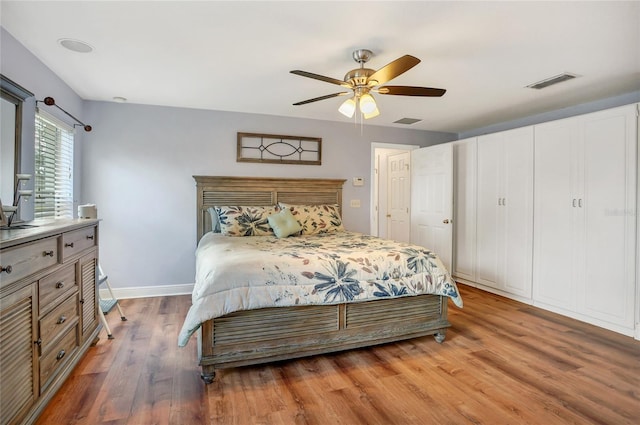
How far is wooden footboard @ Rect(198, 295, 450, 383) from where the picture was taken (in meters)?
2.16

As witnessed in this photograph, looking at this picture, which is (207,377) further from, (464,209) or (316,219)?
(464,209)

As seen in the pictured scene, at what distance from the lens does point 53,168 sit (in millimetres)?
3113

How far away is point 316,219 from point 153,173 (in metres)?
2.04

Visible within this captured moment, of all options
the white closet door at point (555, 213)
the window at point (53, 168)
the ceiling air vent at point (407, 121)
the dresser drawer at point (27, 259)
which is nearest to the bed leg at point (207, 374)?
the dresser drawer at point (27, 259)

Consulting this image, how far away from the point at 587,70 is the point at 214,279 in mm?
3488

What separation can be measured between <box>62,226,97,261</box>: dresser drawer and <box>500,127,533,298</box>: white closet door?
425cm

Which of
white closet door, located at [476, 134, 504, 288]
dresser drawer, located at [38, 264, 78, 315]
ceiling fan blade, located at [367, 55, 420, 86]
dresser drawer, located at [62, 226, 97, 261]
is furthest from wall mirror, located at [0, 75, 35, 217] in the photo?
white closet door, located at [476, 134, 504, 288]

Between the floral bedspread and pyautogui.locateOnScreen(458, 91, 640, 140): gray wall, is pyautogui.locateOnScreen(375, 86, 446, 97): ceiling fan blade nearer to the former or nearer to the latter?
the floral bedspread

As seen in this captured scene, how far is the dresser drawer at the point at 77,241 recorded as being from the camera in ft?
6.65

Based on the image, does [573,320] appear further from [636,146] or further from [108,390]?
[108,390]

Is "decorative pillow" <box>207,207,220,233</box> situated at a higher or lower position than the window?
lower

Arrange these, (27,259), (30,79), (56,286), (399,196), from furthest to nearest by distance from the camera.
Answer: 1. (399,196)
2. (30,79)
3. (56,286)
4. (27,259)

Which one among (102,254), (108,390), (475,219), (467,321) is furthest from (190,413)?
(475,219)

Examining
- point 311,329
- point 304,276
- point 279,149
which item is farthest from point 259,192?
point 311,329
